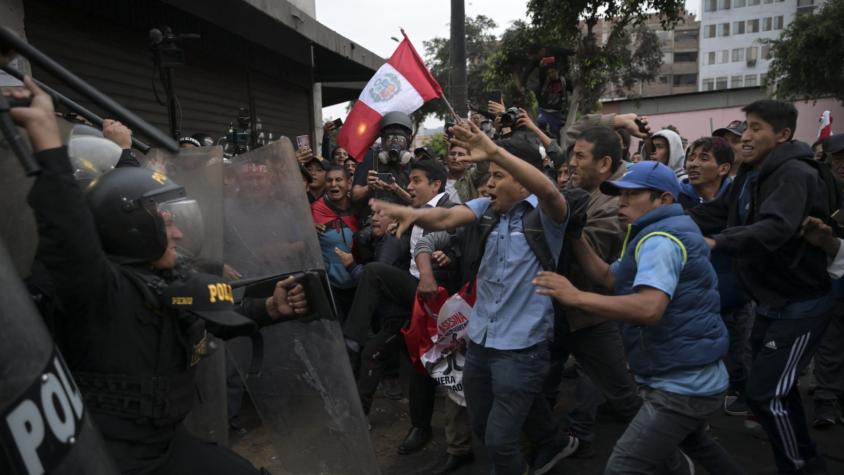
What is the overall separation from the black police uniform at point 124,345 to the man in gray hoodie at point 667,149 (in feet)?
14.5

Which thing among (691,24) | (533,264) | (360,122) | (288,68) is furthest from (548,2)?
(691,24)

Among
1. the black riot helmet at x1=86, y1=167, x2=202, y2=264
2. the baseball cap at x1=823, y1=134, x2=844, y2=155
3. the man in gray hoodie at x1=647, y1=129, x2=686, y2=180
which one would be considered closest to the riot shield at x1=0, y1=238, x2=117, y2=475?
the black riot helmet at x1=86, y1=167, x2=202, y2=264

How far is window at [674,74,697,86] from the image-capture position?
262 feet

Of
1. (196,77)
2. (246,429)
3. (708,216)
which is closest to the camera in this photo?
(708,216)

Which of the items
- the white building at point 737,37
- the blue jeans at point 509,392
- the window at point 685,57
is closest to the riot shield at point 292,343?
the blue jeans at point 509,392

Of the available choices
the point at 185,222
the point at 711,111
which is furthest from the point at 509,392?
the point at 711,111

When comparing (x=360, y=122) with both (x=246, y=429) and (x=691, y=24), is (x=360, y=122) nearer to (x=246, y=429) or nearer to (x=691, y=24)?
(x=246, y=429)

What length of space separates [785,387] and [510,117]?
2815 mm

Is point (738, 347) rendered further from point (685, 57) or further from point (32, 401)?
point (685, 57)

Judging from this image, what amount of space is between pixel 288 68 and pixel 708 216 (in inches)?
394

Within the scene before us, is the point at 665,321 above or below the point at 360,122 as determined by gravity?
below

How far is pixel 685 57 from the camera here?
3199 inches

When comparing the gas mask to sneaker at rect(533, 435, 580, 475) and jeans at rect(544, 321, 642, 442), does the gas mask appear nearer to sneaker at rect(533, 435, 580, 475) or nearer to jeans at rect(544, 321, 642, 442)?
jeans at rect(544, 321, 642, 442)

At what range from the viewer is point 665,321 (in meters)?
2.50
